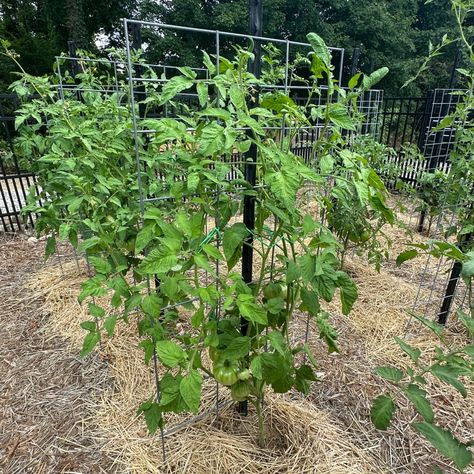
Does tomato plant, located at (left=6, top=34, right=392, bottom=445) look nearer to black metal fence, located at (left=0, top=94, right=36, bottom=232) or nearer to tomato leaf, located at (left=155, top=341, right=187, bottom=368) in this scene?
tomato leaf, located at (left=155, top=341, right=187, bottom=368)

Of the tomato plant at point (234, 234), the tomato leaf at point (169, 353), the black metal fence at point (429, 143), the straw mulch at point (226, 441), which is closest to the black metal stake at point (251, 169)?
the tomato plant at point (234, 234)

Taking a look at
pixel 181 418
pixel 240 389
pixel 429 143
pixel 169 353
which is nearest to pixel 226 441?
pixel 181 418

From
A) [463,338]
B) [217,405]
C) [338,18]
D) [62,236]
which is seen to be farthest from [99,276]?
[338,18]

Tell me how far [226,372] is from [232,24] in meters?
14.9

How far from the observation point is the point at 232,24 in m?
13.6

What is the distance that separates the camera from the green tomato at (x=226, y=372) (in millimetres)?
1288

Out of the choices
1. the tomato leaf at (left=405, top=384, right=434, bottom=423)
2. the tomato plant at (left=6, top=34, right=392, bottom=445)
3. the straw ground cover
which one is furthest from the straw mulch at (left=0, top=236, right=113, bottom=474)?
the tomato leaf at (left=405, top=384, right=434, bottom=423)

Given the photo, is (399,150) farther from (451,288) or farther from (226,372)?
(226,372)

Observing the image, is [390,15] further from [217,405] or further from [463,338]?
[217,405]

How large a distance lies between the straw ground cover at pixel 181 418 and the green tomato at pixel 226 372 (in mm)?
500

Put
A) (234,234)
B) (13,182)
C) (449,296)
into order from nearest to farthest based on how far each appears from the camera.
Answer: (234,234), (449,296), (13,182)

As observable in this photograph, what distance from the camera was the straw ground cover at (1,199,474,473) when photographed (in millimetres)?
1592

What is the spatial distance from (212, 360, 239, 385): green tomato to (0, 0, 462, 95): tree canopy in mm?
13568

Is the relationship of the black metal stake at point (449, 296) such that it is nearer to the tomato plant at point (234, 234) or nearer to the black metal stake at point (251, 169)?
the tomato plant at point (234, 234)
